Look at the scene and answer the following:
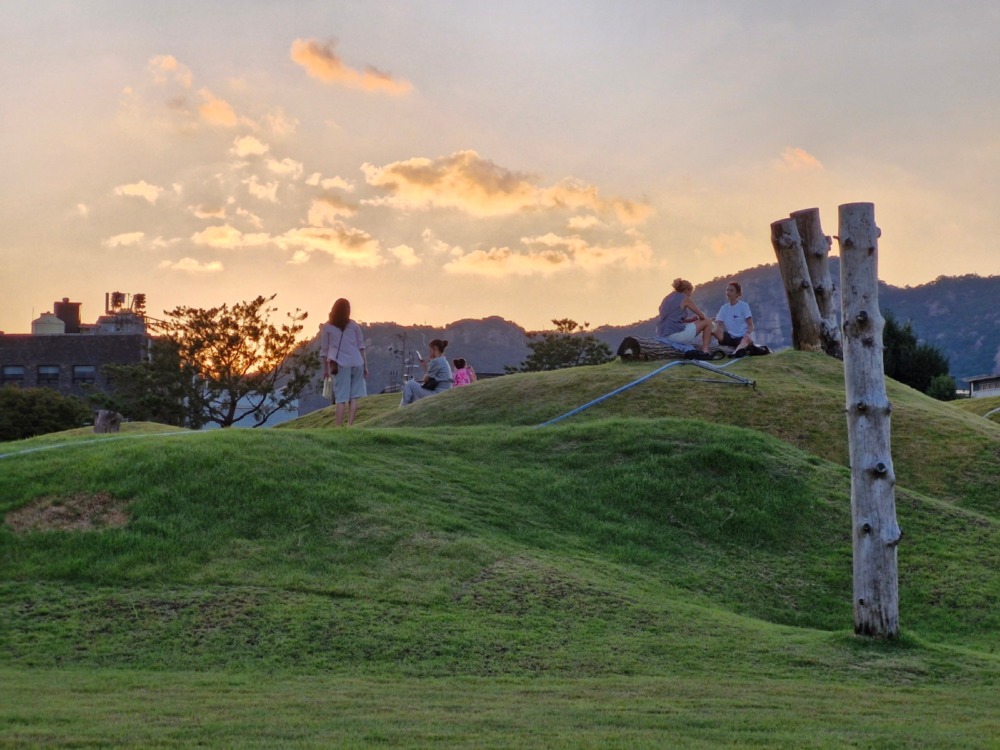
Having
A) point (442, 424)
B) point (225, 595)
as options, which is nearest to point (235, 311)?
point (442, 424)

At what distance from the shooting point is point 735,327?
27.8 m

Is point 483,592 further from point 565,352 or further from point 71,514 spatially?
point 565,352

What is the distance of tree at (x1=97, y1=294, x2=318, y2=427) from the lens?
196ft

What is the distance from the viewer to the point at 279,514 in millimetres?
14133

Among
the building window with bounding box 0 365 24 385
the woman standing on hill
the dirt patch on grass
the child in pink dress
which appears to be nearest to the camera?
the dirt patch on grass

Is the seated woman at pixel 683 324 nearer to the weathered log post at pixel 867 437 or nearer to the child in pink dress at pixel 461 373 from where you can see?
the child in pink dress at pixel 461 373

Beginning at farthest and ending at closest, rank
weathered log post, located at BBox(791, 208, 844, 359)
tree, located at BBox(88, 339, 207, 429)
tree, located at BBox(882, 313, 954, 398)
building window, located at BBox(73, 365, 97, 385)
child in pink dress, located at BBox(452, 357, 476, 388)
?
building window, located at BBox(73, 365, 97, 385) < tree, located at BBox(882, 313, 954, 398) < tree, located at BBox(88, 339, 207, 429) < child in pink dress, located at BBox(452, 357, 476, 388) < weathered log post, located at BBox(791, 208, 844, 359)

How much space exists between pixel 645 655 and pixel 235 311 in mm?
52426

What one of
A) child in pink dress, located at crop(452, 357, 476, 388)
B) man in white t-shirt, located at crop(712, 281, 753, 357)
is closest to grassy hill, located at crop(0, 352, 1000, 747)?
man in white t-shirt, located at crop(712, 281, 753, 357)

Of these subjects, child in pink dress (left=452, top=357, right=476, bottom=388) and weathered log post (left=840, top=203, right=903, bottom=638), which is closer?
weathered log post (left=840, top=203, right=903, bottom=638)

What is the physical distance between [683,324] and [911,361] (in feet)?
131

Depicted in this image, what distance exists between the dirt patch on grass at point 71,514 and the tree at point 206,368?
4557 cm

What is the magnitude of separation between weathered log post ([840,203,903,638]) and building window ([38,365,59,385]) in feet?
327

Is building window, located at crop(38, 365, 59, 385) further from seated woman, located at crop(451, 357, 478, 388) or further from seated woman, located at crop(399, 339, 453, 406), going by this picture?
seated woman, located at crop(399, 339, 453, 406)
